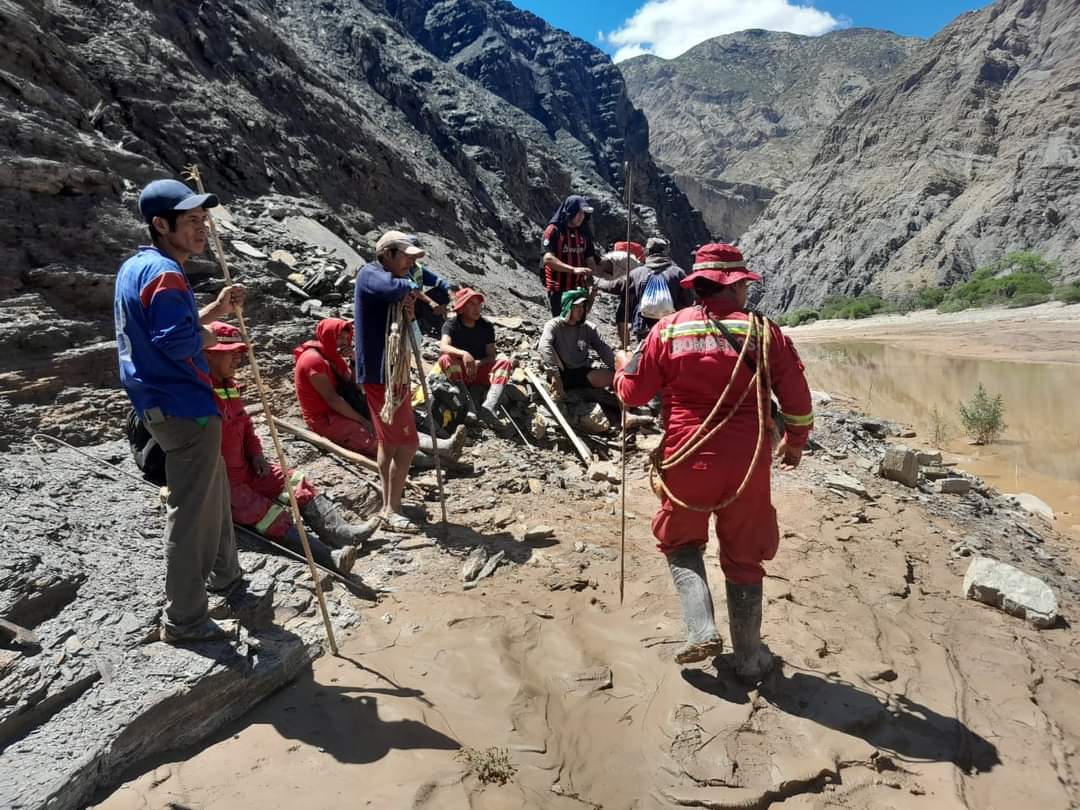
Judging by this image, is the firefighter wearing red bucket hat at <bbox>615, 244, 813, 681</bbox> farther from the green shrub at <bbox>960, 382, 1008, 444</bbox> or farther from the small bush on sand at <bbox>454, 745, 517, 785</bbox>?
the green shrub at <bbox>960, 382, 1008, 444</bbox>

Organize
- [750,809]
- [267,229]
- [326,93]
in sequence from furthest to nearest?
[326,93]
[267,229]
[750,809]

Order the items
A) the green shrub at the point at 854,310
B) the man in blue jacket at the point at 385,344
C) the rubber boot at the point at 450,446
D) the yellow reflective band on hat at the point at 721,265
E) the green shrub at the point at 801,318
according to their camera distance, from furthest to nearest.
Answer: the green shrub at the point at 801,318 < the green shrub at the point at 854,310 < the rubber boot at the point at 450,446 < the man in blue jacket at the point at 385,344 < the yellow reflective band on hat at the point at 721,265

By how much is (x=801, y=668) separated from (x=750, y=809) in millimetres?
921

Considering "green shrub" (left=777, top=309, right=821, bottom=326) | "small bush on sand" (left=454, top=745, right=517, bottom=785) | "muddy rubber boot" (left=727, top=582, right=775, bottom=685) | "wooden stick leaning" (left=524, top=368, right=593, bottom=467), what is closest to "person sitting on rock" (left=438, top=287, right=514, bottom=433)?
"wooden stick leaning" (left=524, top=368, right=593, bottom=467)

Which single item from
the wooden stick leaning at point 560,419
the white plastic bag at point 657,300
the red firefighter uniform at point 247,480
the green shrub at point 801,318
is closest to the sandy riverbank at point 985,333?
the green shrub at point 801,318

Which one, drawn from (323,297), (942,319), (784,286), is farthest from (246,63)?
(784,286)

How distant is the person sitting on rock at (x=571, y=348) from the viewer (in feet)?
21.1

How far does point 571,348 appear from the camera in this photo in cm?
654

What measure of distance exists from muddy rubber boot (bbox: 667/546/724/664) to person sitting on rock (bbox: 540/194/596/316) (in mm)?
4295

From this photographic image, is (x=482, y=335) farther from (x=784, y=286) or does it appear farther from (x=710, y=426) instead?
(x=784, y=286)

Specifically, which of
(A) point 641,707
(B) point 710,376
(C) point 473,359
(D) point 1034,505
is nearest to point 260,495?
(A) point 641,707

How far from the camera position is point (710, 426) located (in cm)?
274

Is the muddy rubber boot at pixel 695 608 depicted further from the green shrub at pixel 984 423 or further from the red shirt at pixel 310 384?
the green shrub at pixel 984 423

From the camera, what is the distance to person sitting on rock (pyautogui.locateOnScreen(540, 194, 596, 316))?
6.81 metres
